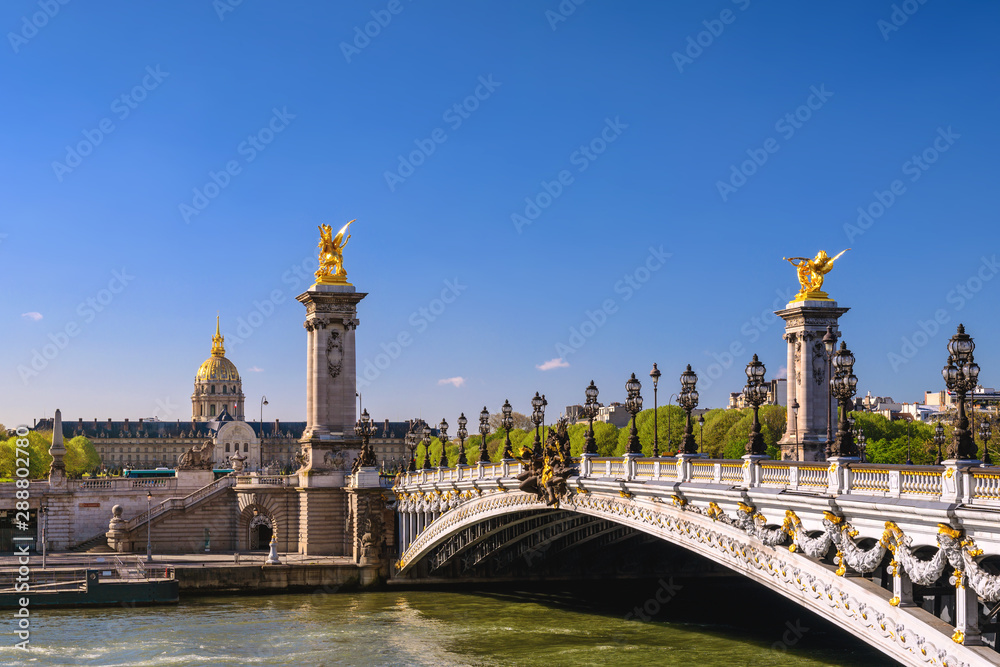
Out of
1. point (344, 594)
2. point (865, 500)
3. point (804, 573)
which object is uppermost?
point (865, 500)

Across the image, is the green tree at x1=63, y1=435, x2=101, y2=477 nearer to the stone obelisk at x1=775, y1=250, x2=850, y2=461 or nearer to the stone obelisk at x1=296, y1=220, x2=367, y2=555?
the stone obelisk at x1=296, y1=220, x2=367, y2=555

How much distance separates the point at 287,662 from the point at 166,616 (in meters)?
10.2

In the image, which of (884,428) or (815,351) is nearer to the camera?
(815,351)

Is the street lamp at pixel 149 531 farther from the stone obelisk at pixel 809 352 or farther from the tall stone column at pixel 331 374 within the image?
the stone obelisk at pixel 809 352

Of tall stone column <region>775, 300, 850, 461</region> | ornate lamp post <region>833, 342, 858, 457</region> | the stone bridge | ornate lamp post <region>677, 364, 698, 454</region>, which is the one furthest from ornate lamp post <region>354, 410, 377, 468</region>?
ornate lamp post <region>833, 342, 858, 457</region>

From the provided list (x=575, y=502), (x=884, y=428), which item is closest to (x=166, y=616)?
(x=575, y=502)

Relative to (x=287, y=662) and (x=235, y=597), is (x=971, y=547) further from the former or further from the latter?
(x=235, y=597)

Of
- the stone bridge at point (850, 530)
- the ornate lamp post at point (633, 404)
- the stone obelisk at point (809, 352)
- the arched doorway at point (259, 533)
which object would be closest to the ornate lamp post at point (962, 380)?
the stone bridge at point (850, 530)

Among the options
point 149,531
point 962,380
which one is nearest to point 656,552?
point 149,531

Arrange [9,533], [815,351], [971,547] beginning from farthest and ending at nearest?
[9,533], [815,351], [971,547]

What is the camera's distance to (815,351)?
63.4 meters

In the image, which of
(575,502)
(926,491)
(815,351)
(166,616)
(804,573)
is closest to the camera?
(926,491)

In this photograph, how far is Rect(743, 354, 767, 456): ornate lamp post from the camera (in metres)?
26.0

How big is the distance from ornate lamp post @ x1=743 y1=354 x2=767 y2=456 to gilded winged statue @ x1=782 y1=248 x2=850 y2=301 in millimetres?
37707
